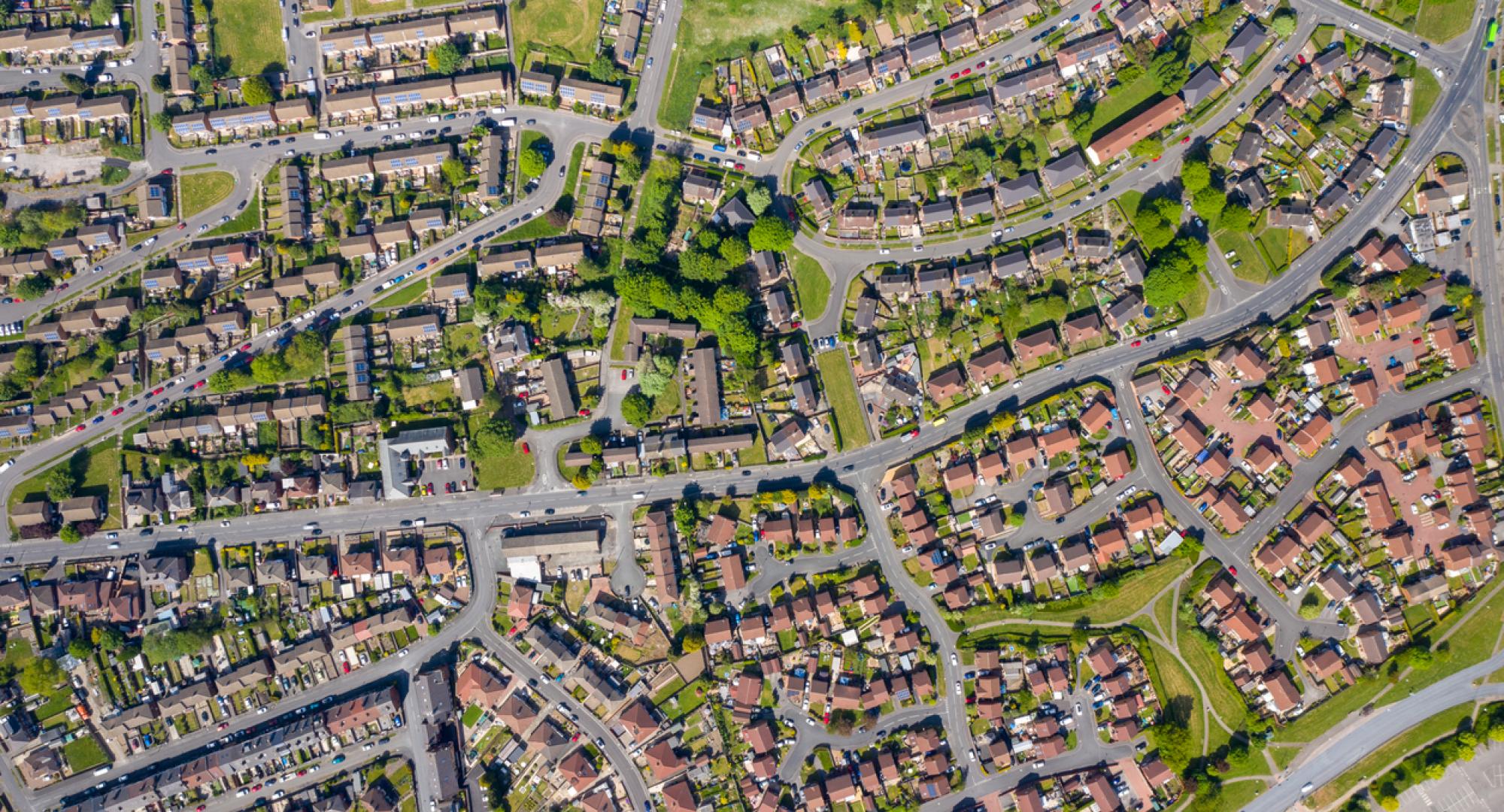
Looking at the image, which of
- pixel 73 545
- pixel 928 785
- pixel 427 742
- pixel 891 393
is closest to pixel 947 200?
pixel 891 393

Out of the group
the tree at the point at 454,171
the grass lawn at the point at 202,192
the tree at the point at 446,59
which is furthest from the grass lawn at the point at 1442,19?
the grass lawn at the point at 202,192

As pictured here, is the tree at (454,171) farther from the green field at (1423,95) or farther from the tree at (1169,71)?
the green field at (1423,95)

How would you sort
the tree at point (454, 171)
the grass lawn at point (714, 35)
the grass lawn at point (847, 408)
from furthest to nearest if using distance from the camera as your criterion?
1. the grass lawn at point (714, 35)
2. the tree at point (454, 171)
3. the grass lawn at point (847, 408)

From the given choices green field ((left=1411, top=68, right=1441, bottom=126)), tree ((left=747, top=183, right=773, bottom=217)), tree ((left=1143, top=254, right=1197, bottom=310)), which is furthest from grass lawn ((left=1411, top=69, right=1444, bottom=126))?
→ tree ((left=747, top=183, right=773, bottom=217))

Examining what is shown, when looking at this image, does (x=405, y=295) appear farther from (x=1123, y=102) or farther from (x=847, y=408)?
(x=1123, y=102)

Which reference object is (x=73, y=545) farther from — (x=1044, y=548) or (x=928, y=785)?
(x=1044, y=548)
